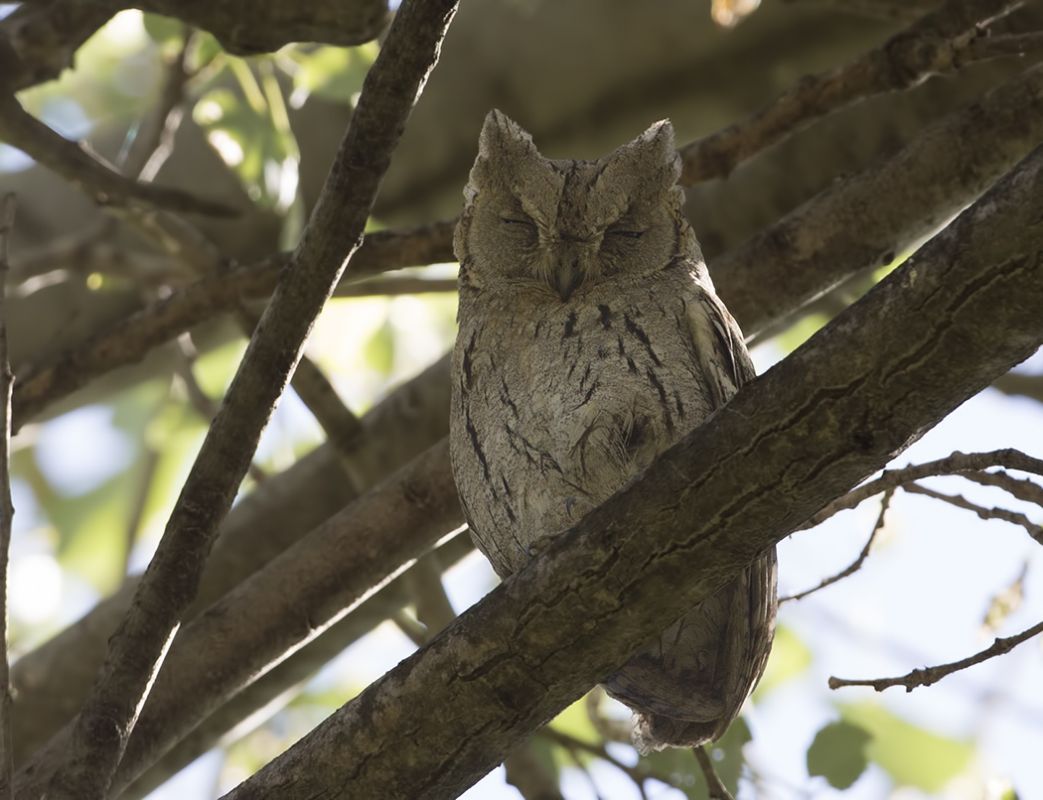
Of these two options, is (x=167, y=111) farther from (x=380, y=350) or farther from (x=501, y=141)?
(x=380, y=350)

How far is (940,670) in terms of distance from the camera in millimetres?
2678

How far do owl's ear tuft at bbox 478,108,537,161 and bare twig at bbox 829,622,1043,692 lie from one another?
1.65 m

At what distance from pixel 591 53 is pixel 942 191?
6.27ft

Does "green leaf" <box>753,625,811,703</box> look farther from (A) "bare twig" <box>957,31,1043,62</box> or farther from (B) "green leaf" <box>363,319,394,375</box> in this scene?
(A) "bare twig" <box>957,31,1043,62</box>

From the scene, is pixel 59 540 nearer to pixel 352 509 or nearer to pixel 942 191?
pixel 352 509

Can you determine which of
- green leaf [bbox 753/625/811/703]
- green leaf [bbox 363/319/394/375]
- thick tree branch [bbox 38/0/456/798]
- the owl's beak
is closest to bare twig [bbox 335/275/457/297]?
→ the owl's beak

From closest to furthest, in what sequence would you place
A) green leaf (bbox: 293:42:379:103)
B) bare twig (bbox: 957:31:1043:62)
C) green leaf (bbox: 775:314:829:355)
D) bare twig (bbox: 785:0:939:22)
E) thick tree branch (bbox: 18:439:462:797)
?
bare twig (bbox: 957:31:1043:62) → thick tree branch (bbox: 18:439:462:797) → green leaf (bbox: 293:42:379:103) → bare twig (bbox: 785:0:939:22) → green leaf (bbox: 775:314:829:355)

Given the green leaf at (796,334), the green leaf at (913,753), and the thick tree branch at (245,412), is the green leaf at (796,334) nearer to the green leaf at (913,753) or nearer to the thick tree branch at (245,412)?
the green leaf at (913,753)

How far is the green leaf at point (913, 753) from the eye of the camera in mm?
5773

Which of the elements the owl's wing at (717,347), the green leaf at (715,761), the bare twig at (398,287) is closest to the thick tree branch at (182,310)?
the bare twig at (398,287)

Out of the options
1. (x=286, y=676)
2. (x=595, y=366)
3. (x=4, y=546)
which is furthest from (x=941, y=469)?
(x=286, y=676)

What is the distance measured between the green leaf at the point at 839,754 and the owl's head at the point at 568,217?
1276mm

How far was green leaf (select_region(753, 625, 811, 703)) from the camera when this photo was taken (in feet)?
18.9

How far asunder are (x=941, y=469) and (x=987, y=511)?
0.17 m
